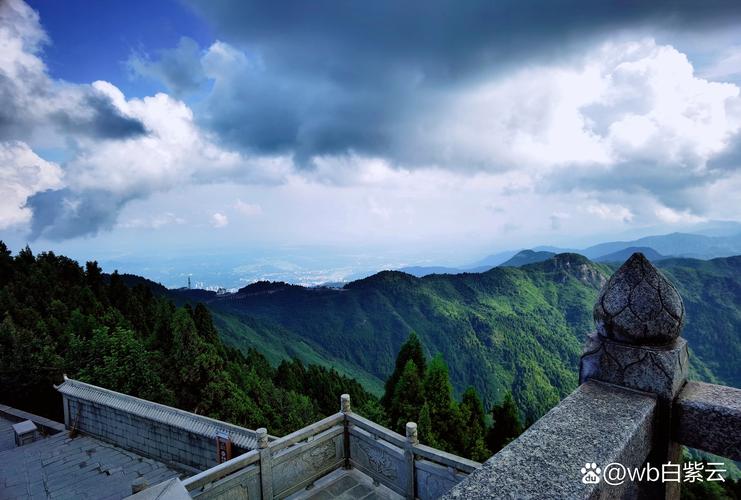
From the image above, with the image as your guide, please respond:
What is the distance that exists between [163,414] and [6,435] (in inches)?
351

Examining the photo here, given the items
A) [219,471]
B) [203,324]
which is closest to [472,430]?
[203,324]

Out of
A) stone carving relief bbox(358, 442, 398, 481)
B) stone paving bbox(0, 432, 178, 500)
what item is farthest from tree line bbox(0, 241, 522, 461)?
stone carving relief bbox(358, 442, 398, 481)

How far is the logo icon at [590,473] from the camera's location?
7.36 feet

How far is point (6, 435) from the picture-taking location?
52.9ft

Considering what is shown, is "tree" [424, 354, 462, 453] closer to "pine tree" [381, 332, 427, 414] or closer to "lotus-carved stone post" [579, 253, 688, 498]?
"pine tree" [381, 332, 427, 414]

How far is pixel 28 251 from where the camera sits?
4006 cm

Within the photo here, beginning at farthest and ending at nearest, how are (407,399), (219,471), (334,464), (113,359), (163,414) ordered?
(407,399) → (113,359) → (163,414) → (334,464) → (219,471)

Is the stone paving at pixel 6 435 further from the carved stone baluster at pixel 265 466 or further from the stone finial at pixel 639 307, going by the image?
the stone finial at pixel 639 307

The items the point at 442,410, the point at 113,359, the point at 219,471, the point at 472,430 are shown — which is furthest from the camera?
the point at 472,430

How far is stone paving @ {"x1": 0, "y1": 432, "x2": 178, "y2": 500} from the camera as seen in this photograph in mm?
11688

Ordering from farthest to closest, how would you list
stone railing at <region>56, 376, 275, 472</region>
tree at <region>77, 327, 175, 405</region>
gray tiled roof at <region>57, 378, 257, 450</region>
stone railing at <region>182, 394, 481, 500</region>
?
tree at <region>77, 327, 175, 405</region>
stone railing at <region>56, 376, 275, 472</region>
gray tiled roof at <region>57, 378, 257, 450</region>
stone railing at <region>182, 394, 481, 500</region>

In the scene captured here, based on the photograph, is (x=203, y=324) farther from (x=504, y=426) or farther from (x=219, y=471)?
(x=219, y=471)

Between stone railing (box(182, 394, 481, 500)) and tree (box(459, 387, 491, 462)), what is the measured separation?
1743 cm

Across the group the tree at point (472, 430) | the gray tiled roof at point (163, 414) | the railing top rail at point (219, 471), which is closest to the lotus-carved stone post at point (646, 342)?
the railing top rail at point (219, 471)
